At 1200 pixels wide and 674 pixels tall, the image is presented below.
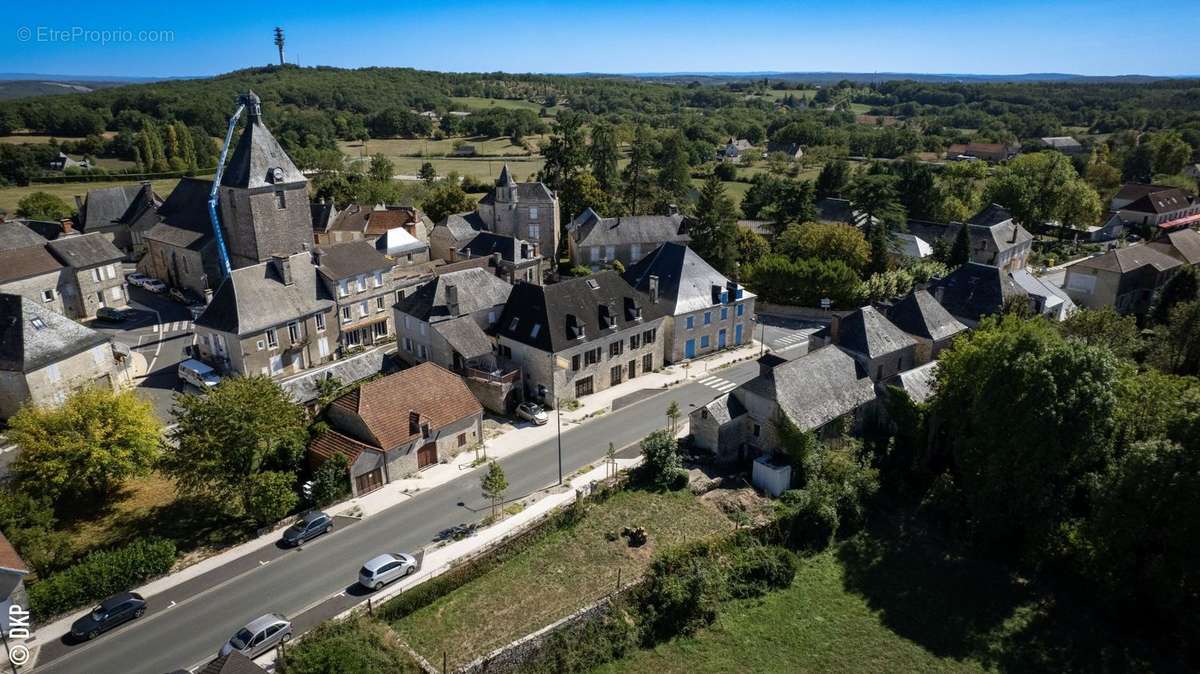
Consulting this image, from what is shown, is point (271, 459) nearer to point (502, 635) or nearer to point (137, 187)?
point (502, 635)

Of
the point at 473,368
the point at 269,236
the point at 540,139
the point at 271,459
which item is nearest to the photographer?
the point at 271,459

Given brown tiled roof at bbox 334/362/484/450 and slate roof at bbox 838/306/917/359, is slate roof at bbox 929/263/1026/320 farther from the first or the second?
brown tiled roof at bbox 334/362/484/450

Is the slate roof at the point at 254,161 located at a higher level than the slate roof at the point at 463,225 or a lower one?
higher

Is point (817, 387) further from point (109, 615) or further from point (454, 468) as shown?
point (109, 615)

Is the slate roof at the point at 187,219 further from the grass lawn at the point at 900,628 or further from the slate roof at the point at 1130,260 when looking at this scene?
the slate roof at the point at 1130,260

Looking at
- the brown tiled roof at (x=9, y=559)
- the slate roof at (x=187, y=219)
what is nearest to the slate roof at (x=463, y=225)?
the slate roof at (x=187, y=219)

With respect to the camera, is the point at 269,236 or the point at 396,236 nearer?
the point at 269,236

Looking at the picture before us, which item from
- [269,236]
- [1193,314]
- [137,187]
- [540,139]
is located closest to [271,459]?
[269,236]
